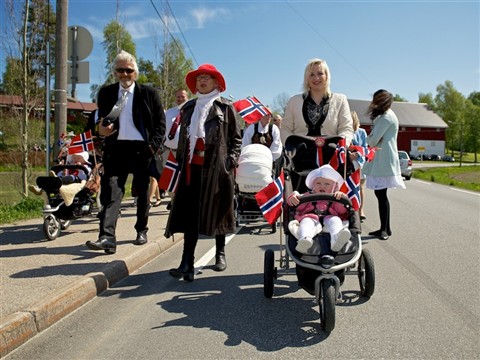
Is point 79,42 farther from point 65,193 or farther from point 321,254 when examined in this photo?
point 321,254

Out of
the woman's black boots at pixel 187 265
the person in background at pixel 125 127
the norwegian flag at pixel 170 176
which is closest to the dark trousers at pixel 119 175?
the person in background at pixel 125 127

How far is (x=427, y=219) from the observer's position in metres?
10.5

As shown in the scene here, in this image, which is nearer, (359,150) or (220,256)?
(359,150)

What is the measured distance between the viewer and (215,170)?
17.5 feet

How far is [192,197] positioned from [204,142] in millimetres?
633

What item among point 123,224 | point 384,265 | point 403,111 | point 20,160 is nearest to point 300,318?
point 384,265

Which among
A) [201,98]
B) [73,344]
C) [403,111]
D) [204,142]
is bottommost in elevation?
[73,344]

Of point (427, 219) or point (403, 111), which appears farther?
point (403, 111)

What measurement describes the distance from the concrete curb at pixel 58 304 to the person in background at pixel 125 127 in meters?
0.71

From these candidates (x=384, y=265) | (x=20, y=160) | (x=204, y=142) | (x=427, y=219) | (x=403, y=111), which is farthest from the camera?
(x=403, y=111)

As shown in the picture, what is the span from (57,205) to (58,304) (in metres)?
3.13

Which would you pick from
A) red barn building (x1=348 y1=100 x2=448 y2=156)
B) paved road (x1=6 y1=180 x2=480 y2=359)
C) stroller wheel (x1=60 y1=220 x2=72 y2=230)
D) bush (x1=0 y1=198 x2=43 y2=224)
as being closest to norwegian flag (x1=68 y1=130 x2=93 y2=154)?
stroller wheel (x1=60 y1=220 x2=72 y2=230)

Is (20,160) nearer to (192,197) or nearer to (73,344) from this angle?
(192,197)

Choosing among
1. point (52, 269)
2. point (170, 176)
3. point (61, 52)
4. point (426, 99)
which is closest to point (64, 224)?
point (52, 269)
